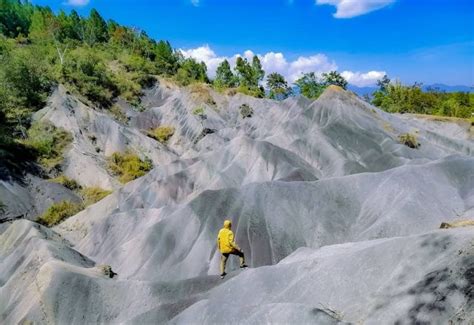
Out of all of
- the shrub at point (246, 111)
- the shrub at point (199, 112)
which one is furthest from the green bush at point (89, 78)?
the shrub at point (246, 111)

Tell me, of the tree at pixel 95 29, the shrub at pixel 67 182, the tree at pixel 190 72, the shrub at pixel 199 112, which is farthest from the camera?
the tree at pixel 95 29

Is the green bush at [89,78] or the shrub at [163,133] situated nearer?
the shrub at [163,133]

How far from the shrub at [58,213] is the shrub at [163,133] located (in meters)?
29.4

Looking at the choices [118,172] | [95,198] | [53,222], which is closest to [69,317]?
[53,222]

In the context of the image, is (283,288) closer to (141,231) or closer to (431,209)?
(431,209)

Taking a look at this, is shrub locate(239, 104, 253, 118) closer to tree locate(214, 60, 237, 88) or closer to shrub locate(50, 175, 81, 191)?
tree locate(214, 60, 237, 88)

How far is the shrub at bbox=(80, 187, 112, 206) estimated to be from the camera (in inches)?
1816

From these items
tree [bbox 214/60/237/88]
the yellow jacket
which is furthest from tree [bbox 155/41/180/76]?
the yellow jacket

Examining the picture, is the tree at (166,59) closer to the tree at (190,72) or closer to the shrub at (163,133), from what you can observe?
the tree at (190,72)

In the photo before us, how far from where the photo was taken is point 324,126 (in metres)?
49.5

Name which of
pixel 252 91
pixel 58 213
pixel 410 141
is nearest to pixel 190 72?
pixel 252 91

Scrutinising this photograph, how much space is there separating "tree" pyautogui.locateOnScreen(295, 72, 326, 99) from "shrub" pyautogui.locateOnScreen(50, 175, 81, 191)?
60402 millimetres

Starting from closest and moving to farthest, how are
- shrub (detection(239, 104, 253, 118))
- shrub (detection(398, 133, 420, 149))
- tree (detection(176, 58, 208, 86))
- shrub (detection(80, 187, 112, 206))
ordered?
shrub (detection(80, 187, 112, 206)) → shrub (detection(398, 133, 420, 149)) → shrub (detection(239, 104, 253, 118)) → tree (detection(176, 58, 208, 86))

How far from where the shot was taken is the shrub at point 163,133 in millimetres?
72000
